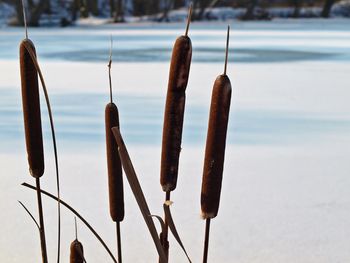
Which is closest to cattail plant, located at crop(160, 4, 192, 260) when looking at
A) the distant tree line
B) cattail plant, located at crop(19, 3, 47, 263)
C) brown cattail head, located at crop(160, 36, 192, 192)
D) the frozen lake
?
brown cattail head, located at crop(160, 36, 192, 192)

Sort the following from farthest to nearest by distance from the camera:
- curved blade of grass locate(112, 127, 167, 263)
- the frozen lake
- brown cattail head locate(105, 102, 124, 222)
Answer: the frozen lake, brown cattail head locate(105, 102, 124, 222), curved blade of grass locate(112, 127, 167, 263)

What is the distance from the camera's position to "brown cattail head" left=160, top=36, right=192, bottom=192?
538 millimetres

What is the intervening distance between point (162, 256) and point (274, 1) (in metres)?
24.2

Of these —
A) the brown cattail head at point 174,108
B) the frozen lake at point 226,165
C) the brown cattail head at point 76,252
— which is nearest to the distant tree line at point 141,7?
the frozen lake at point 226,165

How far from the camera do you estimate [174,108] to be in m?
0.56

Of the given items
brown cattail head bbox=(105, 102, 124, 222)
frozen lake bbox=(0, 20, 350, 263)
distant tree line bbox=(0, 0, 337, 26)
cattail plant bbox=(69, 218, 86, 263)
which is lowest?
distant tree line bbox=(0, 0, 337, 26)

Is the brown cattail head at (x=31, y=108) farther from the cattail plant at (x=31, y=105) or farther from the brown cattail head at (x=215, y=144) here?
the brown cattail head at (x=215, y=144)

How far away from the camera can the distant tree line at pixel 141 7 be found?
66.6ft

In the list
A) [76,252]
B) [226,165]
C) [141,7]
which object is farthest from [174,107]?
[141,7]

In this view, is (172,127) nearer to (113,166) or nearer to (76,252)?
(113,166)

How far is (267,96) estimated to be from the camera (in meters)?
4.29

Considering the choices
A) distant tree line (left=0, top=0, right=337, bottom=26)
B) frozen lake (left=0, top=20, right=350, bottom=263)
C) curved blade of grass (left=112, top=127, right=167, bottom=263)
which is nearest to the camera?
curved blade of grass (left=112, top=127, right=167, bottom=263)

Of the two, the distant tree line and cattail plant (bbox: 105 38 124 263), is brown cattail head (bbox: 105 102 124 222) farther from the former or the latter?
the distant tree line

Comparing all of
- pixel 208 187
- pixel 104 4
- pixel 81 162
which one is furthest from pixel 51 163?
pixel 104 4
